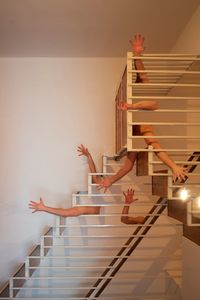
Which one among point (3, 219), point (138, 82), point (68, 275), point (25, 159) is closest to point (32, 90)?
point (25, 159)

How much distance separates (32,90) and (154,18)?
4.59ft

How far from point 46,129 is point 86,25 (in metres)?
1.11

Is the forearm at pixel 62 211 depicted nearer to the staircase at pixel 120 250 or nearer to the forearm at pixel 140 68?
the staircase at pixel 120 250

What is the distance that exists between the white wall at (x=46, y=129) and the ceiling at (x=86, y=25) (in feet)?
0.55

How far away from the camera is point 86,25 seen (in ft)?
8.29

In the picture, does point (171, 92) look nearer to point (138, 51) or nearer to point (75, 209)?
point (138, 51)

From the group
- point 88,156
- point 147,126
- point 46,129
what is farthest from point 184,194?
point 46,129

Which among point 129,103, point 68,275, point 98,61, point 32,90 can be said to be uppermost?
point 98,61

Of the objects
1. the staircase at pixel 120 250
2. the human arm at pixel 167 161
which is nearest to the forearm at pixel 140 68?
the human arm at pixel 167 161

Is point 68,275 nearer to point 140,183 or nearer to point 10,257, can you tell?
point 10,257

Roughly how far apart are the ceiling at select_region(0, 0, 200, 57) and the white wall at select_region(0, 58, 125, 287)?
0.17 meters

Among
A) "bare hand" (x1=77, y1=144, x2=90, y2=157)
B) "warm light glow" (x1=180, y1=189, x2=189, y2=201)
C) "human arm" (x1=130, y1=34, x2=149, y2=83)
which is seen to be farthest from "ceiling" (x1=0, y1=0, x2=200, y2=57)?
"warm light glow" (x1=180, y1=189, x2=189, y2=201)

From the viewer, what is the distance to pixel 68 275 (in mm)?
3143

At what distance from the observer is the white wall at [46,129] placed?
3158mm
